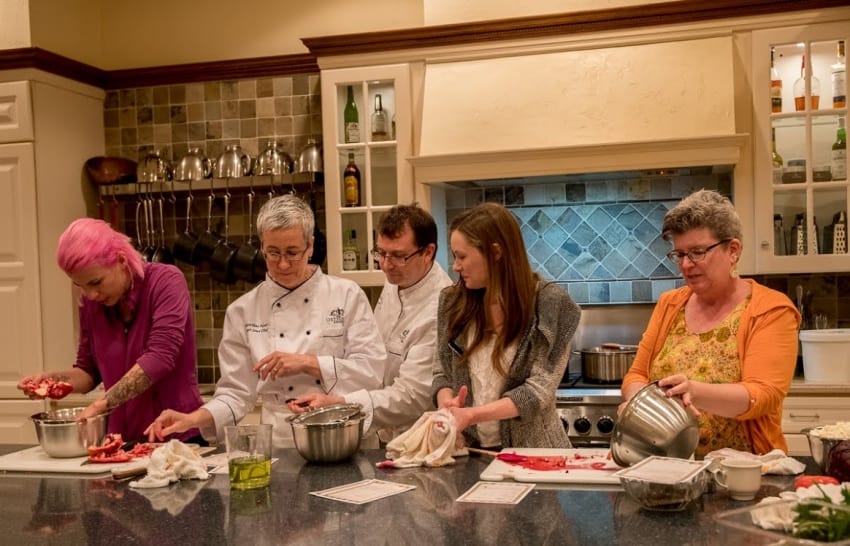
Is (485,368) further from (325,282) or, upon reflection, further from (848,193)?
(848,193)

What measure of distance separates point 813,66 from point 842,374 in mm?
1357

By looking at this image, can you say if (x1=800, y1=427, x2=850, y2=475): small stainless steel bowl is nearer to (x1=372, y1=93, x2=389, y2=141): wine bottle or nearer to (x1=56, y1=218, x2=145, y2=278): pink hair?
(x1=56, y1=218, x2=145, y2=278): pink hair

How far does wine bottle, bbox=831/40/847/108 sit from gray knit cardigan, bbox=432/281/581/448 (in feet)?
7.03

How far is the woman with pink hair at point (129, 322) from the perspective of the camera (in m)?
2.43

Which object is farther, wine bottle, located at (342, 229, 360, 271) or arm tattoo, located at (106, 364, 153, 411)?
wine bottle, located at (342, 229, 360, 271)

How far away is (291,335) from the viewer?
249 centimetres

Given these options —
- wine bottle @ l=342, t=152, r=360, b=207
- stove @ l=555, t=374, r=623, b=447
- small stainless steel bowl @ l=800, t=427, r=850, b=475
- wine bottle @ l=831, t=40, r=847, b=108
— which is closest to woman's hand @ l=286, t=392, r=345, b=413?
small stainless steel bowl @ l=800, t=427, r=850, b=475

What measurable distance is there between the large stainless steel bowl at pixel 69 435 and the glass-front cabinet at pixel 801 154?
281 centimetres

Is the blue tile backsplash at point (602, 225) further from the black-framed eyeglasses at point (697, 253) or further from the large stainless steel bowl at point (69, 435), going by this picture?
the large stainless steel bowl at point (69, 435)

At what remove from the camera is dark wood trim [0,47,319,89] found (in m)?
4.38

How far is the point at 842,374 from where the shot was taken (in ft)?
11.5

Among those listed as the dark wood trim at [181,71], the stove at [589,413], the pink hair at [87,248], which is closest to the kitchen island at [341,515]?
the pink hair at [87,248]

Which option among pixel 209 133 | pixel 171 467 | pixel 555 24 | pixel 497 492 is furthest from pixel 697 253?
pixel 209 133

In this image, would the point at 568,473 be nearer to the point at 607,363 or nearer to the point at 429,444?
the point at 429,444
